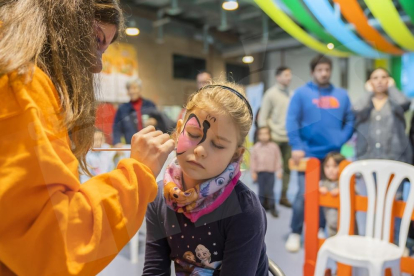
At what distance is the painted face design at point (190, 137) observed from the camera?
1.90 feet

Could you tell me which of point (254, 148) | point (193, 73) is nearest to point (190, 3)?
point (193, 73)

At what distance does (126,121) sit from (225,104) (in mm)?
192

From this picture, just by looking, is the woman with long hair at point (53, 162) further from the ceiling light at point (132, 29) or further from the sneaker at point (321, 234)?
A: the sneaker at point (321, 234)

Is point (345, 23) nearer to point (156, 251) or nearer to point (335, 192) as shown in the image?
point (335, 192)

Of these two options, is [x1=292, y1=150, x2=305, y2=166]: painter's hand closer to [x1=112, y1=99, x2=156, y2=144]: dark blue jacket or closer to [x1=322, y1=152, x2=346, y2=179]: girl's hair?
[x1=322, y1=152, x2=346, y2=179]: girl's hair

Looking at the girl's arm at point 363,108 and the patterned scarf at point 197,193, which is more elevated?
the girl's arm at point 363,108

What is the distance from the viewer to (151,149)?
1.63ft

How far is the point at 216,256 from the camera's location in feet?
2.09

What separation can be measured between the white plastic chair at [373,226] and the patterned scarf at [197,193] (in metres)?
0.50

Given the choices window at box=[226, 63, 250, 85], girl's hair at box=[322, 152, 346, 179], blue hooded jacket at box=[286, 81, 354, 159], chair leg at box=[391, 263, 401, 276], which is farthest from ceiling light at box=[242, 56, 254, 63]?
chair leg at box=[391, 263, 401, 276]

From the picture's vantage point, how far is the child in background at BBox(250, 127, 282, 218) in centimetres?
77

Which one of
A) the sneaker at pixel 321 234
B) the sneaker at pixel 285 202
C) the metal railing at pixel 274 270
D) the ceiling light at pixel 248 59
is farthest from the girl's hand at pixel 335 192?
the ceiling light at pixel 248 59

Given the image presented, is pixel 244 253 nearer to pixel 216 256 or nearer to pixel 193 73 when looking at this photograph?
pixel 216 256

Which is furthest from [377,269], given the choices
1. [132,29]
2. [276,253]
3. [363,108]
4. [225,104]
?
[132,29]
